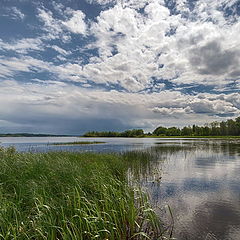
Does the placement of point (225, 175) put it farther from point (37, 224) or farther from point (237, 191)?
point (37, 224)

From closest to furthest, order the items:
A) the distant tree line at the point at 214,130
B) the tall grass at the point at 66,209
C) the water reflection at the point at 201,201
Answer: the tall grass at the point at 66,209 < the water reflection at the point at 201,201 < the distant tree line at the point at 214,130

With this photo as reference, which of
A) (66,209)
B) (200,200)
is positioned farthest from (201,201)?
(66,209)

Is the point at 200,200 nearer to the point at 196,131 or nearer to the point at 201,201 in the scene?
the point at 201,201

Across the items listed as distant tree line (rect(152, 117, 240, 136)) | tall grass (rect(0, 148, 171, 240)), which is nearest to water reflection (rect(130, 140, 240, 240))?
tall grass (rect(0, 148, 171, 240))

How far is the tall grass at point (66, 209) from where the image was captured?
4.33 meters

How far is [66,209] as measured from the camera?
532cm

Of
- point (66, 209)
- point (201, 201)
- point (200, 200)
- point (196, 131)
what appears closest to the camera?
point (66, 209)

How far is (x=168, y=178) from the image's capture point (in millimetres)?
14945

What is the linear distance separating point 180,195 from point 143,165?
26.7 feet

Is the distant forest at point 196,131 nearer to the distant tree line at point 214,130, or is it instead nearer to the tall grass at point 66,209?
the distant tree line at point 214,130

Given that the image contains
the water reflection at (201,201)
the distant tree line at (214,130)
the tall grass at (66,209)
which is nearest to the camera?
the tall grass at (66,209)

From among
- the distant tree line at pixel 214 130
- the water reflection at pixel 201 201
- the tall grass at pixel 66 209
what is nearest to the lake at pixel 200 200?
the water reflection at pixel 201 201

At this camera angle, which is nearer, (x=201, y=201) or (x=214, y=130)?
(x=201, y=201)

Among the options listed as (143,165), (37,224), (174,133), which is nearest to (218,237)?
(37,224)
